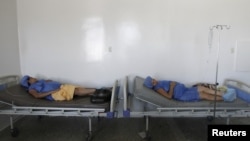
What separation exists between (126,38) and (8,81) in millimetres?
2038

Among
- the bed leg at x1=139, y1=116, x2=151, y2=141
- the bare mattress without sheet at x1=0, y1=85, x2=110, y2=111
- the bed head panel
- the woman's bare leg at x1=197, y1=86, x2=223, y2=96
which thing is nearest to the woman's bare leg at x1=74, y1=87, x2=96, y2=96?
the bare mattress without sheet at x1=0, y1=85, x2=110, y2=111

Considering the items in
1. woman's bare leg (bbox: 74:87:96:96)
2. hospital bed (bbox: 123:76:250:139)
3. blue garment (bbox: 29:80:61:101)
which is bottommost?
hospital bed (bbox: 123:76:250:139)

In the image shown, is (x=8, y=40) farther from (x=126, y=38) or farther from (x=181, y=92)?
(x=181, y=92)

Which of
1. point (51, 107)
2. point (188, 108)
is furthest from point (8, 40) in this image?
point (188, 108)

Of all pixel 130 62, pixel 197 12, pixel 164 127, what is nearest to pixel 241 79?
pixel 197 12

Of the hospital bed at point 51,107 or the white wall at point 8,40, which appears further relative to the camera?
the white wall at point 8,40

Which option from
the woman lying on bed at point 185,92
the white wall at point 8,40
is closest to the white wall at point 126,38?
the white wall at point 8,40

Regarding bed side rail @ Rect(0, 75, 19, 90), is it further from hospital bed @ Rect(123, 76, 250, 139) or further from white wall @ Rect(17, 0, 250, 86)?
hospital bed @ Rect(123, 76, 250, 139)

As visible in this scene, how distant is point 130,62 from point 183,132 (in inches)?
55.8

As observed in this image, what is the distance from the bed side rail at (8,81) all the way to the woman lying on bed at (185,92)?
83.7 inches

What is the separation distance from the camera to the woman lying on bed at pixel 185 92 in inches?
122

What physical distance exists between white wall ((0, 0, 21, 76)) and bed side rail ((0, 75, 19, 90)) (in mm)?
67

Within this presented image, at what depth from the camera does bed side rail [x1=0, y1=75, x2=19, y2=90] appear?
3348 mm

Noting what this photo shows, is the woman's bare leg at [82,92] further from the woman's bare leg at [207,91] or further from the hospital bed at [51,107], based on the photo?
the woman's bare leg at [207,91]
